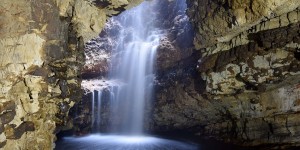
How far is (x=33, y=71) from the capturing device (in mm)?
5195

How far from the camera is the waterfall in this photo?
15734 mm

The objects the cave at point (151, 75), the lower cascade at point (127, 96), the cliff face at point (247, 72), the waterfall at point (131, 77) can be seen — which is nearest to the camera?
the cave at point (151, 75)

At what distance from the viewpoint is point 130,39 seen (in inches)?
752

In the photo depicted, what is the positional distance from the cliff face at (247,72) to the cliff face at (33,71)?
617cm

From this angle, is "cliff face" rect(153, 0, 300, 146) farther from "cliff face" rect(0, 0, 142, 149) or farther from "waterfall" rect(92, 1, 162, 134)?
"cliff face" rect(0, 0, 142, 149)

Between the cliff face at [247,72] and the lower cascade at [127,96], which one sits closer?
the cliff face at [247,72]

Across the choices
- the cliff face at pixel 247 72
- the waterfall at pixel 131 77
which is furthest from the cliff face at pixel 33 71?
the waterfall at pixel 131 77

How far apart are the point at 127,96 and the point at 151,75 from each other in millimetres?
2026

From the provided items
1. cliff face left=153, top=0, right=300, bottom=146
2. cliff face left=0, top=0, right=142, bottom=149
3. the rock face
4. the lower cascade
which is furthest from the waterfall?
cliff face left=0, top=0, right=142, bottom=149

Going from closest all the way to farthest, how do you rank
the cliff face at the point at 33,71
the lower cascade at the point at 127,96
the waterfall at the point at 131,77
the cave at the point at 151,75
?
the cliff face at the point at 33,71 < the cave at the point at 151,75 < the lower cascade at the point at 127,96 < the waterfall at the point at 131,77

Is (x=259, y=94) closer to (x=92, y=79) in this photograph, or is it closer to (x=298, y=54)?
(x=298, y=54)

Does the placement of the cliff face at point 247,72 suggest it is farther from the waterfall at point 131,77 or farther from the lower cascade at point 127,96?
the waterfall at point 131,77

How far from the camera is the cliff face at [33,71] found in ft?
16.0

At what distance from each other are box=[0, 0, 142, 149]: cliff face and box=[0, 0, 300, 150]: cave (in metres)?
0.02
